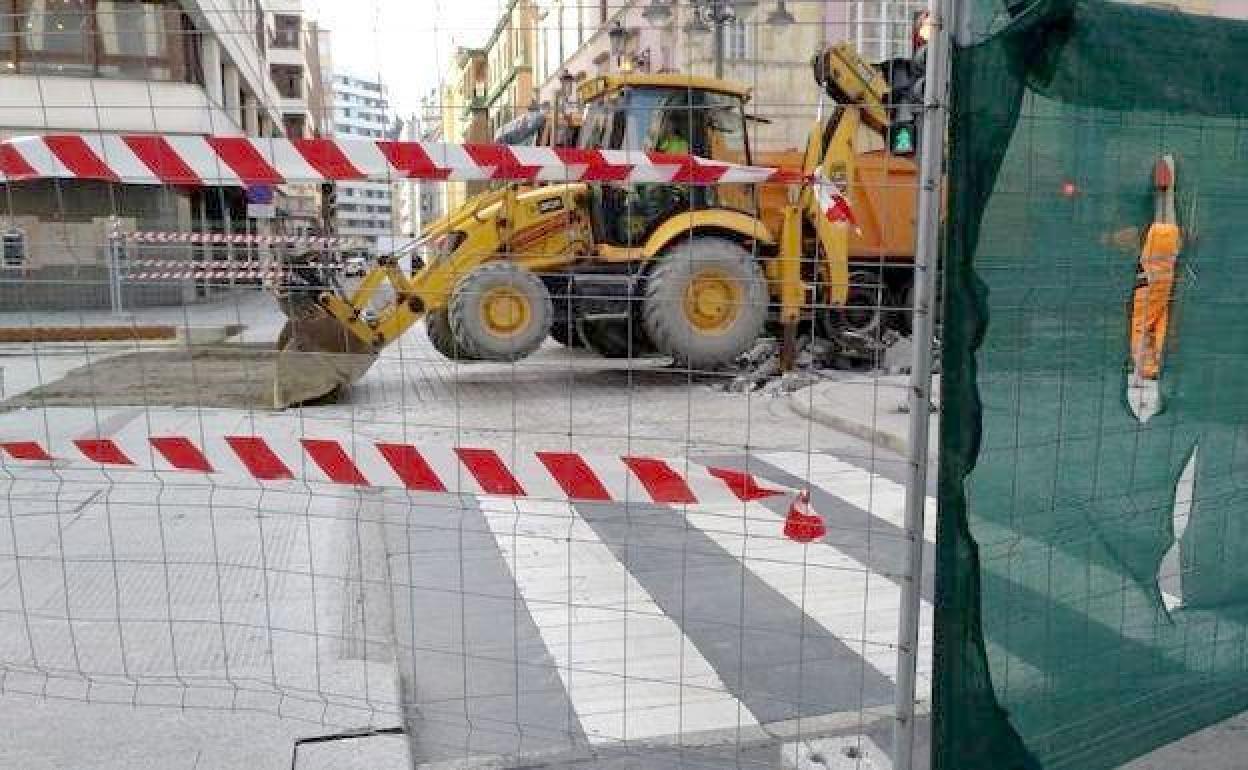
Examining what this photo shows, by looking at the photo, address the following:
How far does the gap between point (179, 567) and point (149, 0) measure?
22.9 meters

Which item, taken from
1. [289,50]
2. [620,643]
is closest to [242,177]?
[620,643]

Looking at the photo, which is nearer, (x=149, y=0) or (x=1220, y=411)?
(x=1220, y=411)

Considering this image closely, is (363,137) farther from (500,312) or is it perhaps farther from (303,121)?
(500,312)

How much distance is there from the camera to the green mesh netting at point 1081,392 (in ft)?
7.71

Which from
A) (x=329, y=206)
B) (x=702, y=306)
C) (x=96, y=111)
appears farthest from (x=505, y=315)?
(x=96, y=111)

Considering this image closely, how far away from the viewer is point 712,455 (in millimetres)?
8164

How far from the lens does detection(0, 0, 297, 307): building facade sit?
438 cm

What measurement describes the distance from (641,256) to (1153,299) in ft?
26.5

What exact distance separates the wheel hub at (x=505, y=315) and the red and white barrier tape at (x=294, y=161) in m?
7.03

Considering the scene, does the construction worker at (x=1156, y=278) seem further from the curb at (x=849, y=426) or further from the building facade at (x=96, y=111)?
the curb at (x=849, y=426)

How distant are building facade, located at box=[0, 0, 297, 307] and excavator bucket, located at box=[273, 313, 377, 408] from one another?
1.26 metres

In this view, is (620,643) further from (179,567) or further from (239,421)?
(239,421)

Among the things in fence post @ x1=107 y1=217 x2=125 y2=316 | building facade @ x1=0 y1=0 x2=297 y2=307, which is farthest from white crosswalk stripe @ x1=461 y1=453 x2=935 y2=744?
fence post @ x1=107 y1=217 x2=125 y2=316

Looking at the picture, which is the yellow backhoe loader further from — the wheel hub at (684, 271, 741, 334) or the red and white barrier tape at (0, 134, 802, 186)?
the red and white barrier tape at (0, 134, 802, 186)
